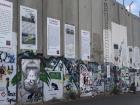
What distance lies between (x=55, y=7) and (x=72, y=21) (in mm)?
2937

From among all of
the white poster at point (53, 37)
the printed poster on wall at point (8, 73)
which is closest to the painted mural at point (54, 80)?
the white poster at point (53, 37)

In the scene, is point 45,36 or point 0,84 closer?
point 0,84

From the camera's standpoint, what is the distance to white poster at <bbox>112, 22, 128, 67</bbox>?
41312mm

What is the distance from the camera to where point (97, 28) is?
3772 cm

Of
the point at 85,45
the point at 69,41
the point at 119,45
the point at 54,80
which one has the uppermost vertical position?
the point at 119,45

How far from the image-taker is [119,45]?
42.5m

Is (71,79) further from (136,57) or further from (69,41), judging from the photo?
(136,57)

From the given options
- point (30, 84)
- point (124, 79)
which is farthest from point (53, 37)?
point (124, 79)

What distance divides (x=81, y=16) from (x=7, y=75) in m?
11.7

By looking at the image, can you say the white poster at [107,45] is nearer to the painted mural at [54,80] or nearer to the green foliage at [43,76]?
the painted mural at [54,80]

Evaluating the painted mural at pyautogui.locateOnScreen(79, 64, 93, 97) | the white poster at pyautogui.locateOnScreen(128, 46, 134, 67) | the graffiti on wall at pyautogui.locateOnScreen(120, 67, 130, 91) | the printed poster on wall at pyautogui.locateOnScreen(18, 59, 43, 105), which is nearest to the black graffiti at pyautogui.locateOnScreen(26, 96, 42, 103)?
the printed poster on wall at pyautogui.locateOnScreen(18, 59, 43, 105)

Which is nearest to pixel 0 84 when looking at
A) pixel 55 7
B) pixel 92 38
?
pixel 55 7

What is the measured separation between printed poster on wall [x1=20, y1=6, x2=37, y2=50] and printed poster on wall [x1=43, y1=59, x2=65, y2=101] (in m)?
2.57

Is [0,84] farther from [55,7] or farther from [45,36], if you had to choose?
[55,7]
